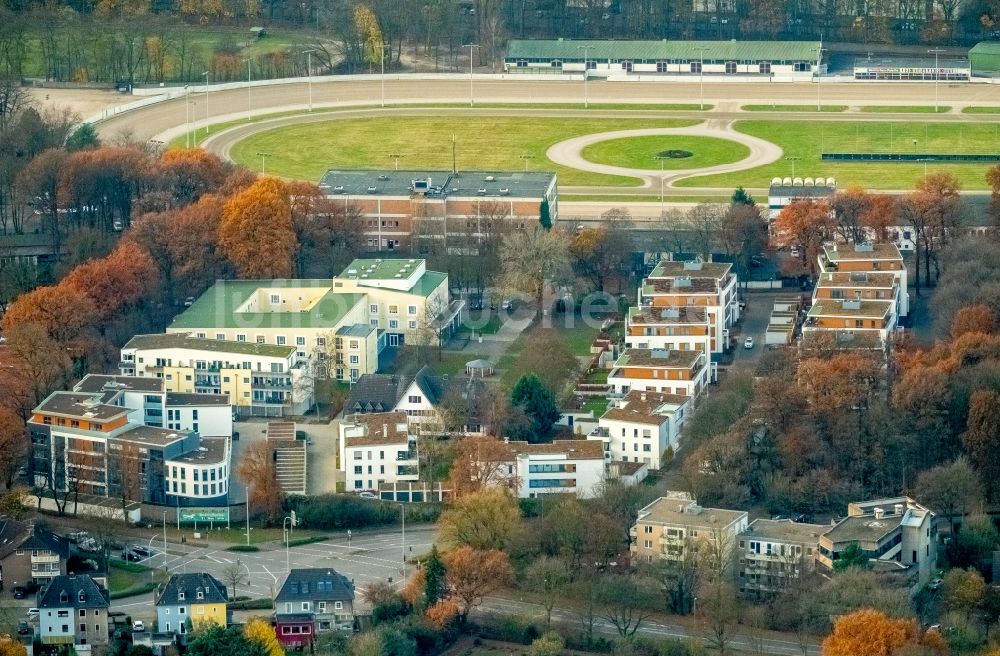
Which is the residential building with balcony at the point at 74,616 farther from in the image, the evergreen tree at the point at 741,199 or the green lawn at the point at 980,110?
the green lawn at the point at 980,110

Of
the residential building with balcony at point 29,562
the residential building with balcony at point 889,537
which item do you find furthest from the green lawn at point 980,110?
the residential building with balcony at point 29,562

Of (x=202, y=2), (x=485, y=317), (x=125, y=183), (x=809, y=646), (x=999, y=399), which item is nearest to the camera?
(x=809, y=646)

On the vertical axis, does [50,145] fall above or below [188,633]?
above

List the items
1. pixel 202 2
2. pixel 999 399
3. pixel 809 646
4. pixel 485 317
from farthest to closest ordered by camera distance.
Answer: pixel 202 2
pixel 485 317
pixel 999 399
pixel 809 646

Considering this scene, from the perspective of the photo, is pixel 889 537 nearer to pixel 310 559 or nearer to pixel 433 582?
pixel 433 582

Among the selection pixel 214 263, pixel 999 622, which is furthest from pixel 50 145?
pixel 999 622

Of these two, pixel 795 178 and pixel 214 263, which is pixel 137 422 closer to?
pixel 214 263
